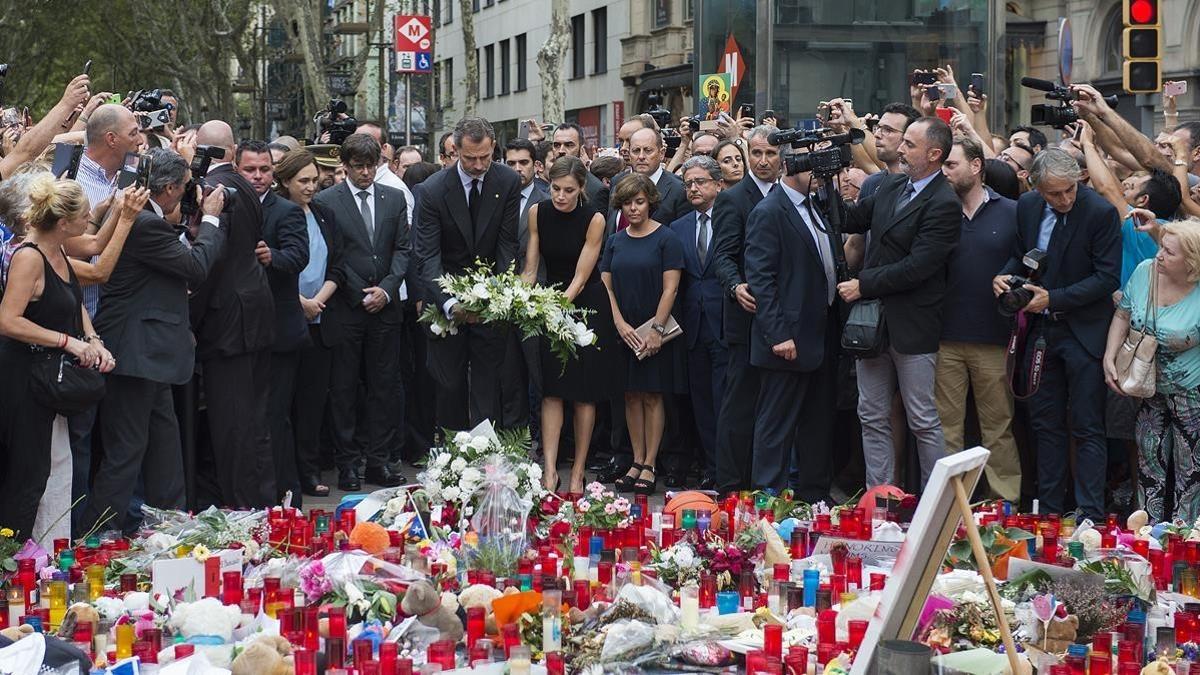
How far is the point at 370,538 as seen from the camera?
642cm

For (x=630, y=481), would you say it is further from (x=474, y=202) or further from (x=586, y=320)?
(x=474, y=202)

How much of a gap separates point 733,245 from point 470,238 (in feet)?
5.60

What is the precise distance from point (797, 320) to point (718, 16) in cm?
823

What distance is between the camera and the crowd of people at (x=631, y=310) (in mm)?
8242

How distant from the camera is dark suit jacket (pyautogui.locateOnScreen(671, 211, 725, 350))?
34.5ft

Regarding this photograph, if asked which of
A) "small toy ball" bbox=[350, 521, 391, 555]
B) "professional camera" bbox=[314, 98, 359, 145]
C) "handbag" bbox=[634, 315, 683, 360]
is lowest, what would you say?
"small toy ball" bbox=[350, 521, 391, 555]

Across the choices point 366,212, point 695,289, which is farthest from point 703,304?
point 366,212

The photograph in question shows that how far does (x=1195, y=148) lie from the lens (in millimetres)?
10055

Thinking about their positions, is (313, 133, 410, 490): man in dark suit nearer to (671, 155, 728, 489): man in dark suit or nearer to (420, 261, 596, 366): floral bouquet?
(420, 261, 596, 366): floral bouquet

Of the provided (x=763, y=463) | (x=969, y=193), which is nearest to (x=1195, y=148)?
(x=969, y=193)

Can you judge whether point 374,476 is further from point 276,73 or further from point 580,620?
point 276,73

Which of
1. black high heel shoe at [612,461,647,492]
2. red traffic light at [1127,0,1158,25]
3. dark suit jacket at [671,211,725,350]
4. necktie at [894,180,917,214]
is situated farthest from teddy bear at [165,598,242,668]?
red traffic light at [1127,0,1158,25]

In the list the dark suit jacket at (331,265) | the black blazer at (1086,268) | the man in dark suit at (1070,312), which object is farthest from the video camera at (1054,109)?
the dark suit jacket at (331,265)

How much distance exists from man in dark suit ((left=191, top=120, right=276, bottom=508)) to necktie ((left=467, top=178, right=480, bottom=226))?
1.55 m
